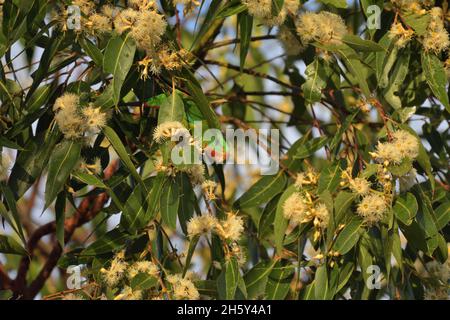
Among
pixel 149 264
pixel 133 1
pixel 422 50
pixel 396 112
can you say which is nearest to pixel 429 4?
pixel 422 50

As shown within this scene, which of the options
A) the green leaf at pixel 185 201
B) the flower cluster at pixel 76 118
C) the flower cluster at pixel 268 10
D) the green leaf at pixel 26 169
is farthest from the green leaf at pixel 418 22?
the green leaf at pixel 26 169

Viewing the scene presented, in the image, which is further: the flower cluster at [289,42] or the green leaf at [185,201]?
the flower cluster at [289,42]

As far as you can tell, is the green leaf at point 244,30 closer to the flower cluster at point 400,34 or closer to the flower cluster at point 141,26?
the flower cluster at point 141,26

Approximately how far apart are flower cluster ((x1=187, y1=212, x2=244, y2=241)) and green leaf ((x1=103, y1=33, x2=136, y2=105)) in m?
0.29

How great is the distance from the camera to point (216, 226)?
1722mm

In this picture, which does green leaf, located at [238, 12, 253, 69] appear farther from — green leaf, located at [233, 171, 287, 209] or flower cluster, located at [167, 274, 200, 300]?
flower cluster, located at [167, 274, 200, 300]

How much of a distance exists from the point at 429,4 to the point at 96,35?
0.75 meters

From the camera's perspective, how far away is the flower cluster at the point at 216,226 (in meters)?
1.69

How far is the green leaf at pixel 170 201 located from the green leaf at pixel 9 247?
12.0 inches

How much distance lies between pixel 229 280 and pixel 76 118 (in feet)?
1.41

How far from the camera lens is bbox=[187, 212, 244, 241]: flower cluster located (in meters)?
1.69

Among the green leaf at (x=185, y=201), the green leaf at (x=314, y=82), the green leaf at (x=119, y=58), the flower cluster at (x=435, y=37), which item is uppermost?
the flower cluster at (x=435, y=37)

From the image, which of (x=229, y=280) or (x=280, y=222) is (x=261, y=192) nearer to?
(x=280, y=222)

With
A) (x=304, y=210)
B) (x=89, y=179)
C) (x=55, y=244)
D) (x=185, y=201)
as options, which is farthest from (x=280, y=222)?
(x=55, y=244)
